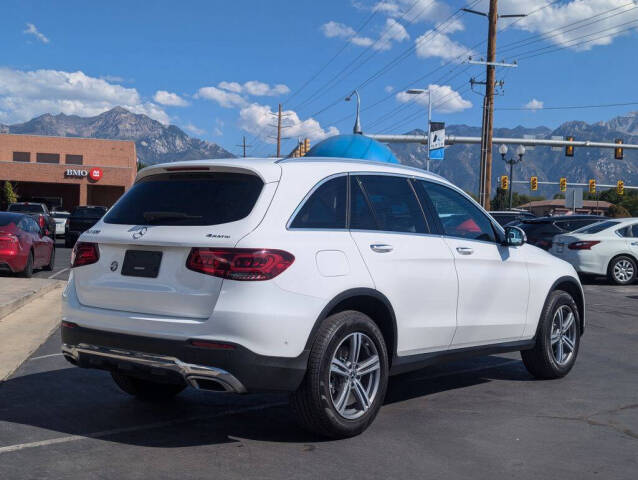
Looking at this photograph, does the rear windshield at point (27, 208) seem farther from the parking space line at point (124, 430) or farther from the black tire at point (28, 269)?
the parking space line at point (124, 430)

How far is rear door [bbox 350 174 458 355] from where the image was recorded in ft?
17.2

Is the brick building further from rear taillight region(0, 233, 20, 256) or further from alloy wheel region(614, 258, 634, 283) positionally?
alloy wheel region(614, 258, 634, 283)

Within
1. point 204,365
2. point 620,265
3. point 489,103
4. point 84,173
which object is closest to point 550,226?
point 620,265

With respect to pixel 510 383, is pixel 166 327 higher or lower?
higher

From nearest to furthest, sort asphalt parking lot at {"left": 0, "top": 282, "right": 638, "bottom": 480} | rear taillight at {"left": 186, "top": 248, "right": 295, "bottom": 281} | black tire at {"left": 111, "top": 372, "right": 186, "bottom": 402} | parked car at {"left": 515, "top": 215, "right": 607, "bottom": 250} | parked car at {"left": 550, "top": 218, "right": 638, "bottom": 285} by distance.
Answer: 1. asphalt parking lot at {"left": 0, "top": 282, "right": 638, "bottom": 480}
2. rear taillight at {"left": 186, "top": 248, "right": 295, "bottom": 281}
3. black tire at {"left": 111, "top": 372, "right": 186, "bottom": 402}
4. parked car at {"left": 550, "top": 218, "right": 638, "bottom": 285}
5. parked car at {"left": 515, "top": 215, "right": 607, "bottom": 250}

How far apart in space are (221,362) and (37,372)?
3282 mm

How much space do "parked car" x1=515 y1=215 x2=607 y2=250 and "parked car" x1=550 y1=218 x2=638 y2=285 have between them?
1.32 metres

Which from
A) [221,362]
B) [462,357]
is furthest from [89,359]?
[462,357]

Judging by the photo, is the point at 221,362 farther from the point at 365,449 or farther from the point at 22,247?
the point at 22,247

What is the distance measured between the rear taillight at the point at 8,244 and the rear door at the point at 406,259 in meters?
11.3

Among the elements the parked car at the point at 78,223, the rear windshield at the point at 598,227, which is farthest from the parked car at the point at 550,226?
the parked car at the point at 78,223

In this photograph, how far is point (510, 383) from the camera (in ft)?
22.9

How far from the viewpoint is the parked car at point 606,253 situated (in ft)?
56.9

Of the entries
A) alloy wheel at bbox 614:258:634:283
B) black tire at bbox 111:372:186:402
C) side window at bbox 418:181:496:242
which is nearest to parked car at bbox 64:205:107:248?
alloy wheel at bbox 614:258:634:283
